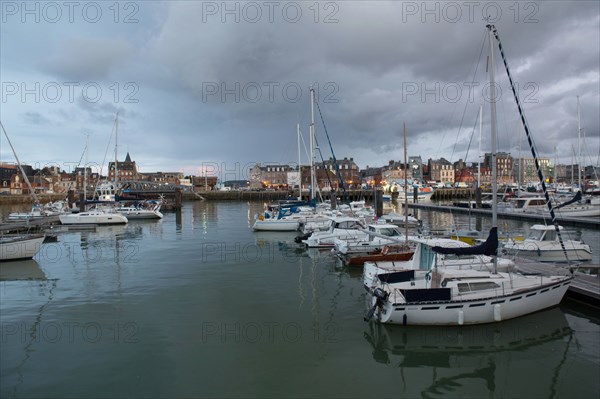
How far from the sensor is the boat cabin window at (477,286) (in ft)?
46.4

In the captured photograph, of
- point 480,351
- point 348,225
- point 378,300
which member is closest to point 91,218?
point 348,225

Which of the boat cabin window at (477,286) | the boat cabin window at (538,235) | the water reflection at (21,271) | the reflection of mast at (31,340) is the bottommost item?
the reflection of mast at (31,340)

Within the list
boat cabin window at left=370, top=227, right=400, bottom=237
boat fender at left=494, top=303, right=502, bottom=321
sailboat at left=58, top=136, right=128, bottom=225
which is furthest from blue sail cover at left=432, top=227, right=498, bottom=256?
sailboat at left=58, top=136, right=128, bottom=225

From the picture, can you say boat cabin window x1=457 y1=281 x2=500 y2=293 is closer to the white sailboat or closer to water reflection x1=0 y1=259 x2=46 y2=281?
the white sailboat

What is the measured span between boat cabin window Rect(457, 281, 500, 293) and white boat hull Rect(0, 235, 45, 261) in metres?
26.3

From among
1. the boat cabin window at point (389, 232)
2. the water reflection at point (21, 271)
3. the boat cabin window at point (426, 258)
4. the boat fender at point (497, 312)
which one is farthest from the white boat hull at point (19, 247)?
the boat fender at point (497, 312)

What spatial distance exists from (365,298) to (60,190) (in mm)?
170422

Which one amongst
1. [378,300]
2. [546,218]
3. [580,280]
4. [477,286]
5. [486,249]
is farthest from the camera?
[546,218]

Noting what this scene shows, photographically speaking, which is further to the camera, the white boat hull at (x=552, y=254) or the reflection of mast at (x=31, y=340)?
the white boat hull at (x=552, y=254)

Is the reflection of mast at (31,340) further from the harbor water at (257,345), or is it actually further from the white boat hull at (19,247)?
the white boat hull at (19,247)

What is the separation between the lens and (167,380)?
34.6ft

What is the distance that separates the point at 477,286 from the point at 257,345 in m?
8.10

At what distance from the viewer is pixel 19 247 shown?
26.0 metres

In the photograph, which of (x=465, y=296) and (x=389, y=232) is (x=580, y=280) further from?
(x=389, y=232)
